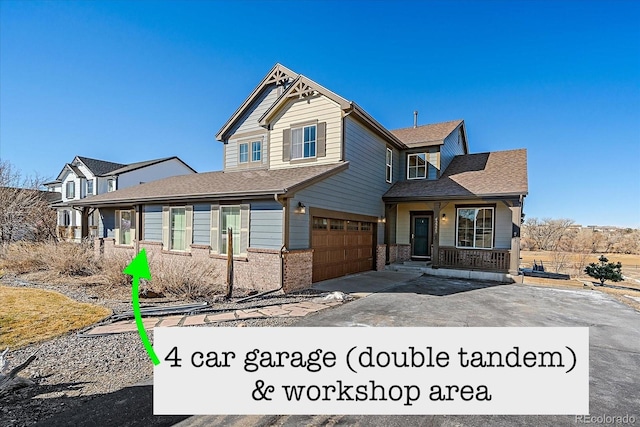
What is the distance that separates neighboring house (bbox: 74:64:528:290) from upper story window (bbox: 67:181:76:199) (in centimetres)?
1654

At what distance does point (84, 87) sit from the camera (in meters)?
12.0

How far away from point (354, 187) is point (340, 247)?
246 cm

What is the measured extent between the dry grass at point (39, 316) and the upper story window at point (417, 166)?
13728 millimetres

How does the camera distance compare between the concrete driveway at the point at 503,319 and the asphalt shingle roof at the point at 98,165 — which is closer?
the concrete driveway at the point at 503,319

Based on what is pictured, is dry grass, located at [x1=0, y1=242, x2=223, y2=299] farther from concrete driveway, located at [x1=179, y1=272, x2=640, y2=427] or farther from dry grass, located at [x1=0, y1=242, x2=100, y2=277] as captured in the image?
concrete driveway, located at [x1=179, y1=272, x2=640, y2=427]

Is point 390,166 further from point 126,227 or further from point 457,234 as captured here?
point 126,227

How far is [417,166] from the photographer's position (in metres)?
15.2

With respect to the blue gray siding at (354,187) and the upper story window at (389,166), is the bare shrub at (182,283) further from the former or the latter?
the upper story window at (389,166)

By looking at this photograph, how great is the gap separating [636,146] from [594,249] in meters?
12.0

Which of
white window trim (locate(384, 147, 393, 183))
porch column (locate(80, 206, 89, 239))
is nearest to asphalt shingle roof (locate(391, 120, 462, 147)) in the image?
white window trim (locate(384, 147, 393, 183))

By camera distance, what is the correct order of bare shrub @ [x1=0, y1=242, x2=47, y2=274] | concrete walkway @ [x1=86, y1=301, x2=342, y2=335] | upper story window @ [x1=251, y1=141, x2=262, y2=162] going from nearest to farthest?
1. concrete walkway @ [x1=86, y1=301, x2=342, y2=335]
2. bare shrub @ [x1=0, y1=242, x2=47, y2=274]
3. upper story window @ [x1=251, y1=141, x2=262, y2=162]

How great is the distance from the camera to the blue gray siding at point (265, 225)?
8.84m

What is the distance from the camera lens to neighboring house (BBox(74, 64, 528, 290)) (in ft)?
30.5

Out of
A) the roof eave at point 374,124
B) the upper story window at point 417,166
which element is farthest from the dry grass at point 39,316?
the upper story window at point 417,166
